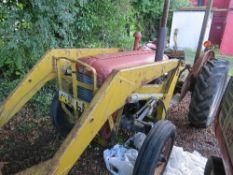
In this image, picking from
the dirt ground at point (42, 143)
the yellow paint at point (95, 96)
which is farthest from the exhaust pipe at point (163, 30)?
the dirt ground at point (42, 143)

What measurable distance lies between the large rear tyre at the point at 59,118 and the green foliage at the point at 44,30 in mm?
992

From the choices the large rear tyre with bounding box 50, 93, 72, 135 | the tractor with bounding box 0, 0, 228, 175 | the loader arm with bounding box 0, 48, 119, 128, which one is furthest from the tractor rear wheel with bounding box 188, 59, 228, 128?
the loader arm with bounding box 0, 48, 119, 128

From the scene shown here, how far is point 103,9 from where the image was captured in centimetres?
595

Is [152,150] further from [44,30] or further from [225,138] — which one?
[44,30]

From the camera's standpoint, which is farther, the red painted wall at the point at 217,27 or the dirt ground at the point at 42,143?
the red painted wall at the point at 217,27

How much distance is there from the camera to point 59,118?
291cm

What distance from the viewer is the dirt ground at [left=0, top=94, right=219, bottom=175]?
8.77ft

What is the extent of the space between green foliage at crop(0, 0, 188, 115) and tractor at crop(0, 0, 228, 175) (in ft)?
4.60

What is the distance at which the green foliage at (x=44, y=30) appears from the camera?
3.94 metres

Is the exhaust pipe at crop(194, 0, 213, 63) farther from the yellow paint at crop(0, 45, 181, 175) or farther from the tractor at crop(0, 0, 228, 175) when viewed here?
the yellow paint at crop(0, 45, 181, 175)

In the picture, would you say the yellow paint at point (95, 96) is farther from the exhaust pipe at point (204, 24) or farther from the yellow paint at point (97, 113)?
the exhaust pipe at point (204, 24)

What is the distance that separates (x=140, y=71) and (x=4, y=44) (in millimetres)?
2548

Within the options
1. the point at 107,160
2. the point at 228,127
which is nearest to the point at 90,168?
the point at 107,160

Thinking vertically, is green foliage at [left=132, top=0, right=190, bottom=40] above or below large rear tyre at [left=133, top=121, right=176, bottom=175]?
above
